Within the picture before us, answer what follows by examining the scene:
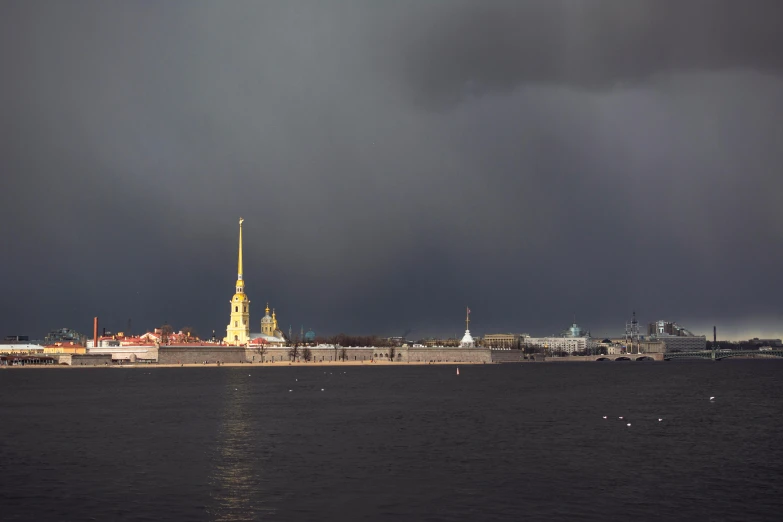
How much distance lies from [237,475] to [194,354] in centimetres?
14997

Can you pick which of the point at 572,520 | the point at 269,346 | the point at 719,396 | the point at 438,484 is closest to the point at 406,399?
the point at 719,396

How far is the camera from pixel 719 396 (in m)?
76.7

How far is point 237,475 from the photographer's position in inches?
1264

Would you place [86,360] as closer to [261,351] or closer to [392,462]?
[261,351]

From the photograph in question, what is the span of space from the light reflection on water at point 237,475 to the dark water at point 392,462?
0.11 metres

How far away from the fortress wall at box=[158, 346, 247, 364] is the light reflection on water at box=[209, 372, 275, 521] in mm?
129365

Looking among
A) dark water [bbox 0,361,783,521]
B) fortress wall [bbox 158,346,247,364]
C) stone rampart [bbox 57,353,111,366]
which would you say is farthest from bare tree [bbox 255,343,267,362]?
dark water [bbox 0,361,783,521]

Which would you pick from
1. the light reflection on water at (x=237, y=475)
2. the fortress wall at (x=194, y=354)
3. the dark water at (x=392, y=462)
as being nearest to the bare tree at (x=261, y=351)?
the fortress wall at (x=194, y=354)

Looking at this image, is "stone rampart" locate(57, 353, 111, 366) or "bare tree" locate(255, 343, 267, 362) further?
"bare tree" locate(255, 343, 267, 362)

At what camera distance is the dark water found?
26.3 meters

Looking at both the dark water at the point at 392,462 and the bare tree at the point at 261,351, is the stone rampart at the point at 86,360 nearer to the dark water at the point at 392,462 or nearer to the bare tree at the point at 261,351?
the bare tree at the point at 261,351

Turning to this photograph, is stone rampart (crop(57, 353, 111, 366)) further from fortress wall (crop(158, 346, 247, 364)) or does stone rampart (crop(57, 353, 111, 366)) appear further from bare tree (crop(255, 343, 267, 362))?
bare tree (crop(255, 343, 267, 362))

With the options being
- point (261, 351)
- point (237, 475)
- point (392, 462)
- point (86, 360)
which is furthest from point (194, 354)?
point (237, 475)

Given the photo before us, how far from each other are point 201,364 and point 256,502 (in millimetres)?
154777
